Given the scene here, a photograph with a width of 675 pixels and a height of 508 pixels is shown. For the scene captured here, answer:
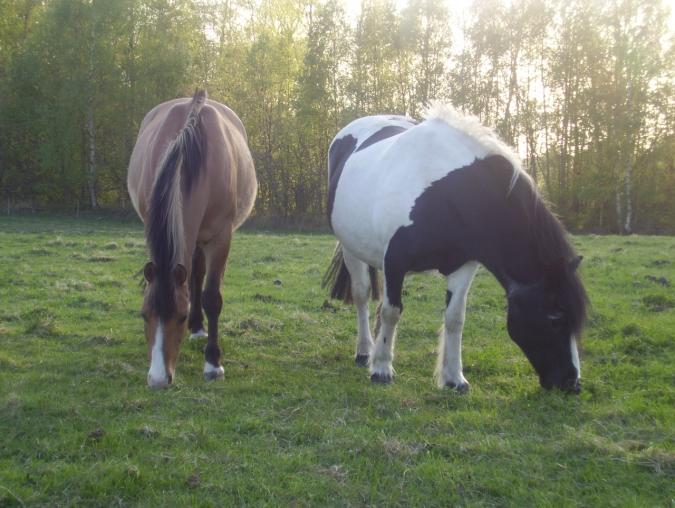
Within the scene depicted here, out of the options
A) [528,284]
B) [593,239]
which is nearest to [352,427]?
[528,284]

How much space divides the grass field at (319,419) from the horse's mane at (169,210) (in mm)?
815

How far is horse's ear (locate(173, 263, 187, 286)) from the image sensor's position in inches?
161

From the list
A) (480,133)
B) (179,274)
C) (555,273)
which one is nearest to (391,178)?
(480,133)

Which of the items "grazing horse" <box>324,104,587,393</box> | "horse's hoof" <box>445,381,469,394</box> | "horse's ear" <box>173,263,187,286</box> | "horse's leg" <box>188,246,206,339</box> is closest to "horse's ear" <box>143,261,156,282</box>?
"horse's ear" <box>173,263,187,286</box>

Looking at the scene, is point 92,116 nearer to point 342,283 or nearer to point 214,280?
point 342,283

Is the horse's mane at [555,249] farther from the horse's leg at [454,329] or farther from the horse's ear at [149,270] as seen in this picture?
the horse's ear at [149,270]

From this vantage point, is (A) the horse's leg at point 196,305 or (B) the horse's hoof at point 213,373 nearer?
(B) the horse's hoof at point 213,373

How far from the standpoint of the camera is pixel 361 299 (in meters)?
6.07

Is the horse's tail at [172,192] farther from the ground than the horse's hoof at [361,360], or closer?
farther from the ground

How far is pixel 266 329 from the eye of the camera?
21.7 feet

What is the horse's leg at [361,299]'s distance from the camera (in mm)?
5730

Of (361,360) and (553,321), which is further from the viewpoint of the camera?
(361,360)

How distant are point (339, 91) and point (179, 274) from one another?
23636 mm

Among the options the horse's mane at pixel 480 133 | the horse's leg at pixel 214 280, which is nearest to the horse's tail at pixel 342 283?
the horse's leg at pixel 214 280
